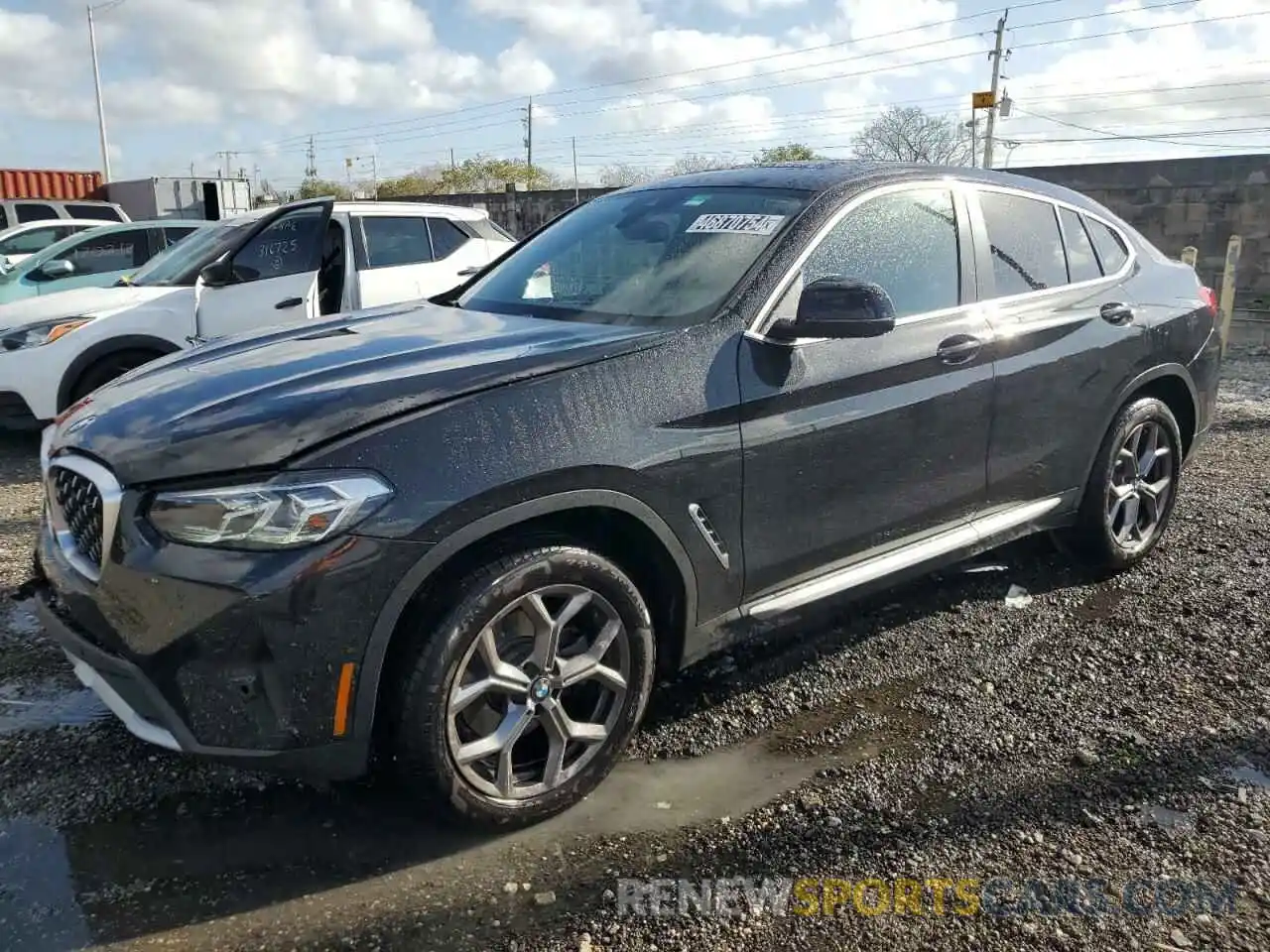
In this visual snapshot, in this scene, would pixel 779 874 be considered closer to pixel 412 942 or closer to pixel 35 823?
pixel 412 942

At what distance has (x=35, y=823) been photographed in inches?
108

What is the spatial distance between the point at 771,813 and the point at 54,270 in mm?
8401

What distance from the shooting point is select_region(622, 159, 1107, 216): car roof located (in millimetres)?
3564

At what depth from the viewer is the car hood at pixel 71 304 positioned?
6754mm

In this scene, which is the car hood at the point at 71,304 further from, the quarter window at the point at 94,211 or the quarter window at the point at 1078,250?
the quarter window at the point at 94,211

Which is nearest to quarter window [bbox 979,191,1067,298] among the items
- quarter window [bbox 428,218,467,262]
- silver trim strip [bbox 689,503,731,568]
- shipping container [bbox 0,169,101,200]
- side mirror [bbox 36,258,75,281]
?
silver trim strip [bbox 689,503,731,568]

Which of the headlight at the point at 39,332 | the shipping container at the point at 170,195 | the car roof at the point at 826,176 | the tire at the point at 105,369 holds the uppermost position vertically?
the shipping container at the point at 170,195

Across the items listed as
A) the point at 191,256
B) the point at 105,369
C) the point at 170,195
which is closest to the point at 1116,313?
the point at 105,369

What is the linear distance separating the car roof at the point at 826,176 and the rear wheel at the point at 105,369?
4209 mm

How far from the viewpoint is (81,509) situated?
2.61 meters

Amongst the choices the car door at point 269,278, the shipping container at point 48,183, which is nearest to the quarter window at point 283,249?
the car door at point 269,278

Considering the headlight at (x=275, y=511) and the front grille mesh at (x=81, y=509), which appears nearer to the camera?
the headlight at (x=275, y=511)

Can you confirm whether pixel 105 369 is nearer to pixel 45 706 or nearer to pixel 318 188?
pixel 45 706

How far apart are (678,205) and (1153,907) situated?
8.73ft
